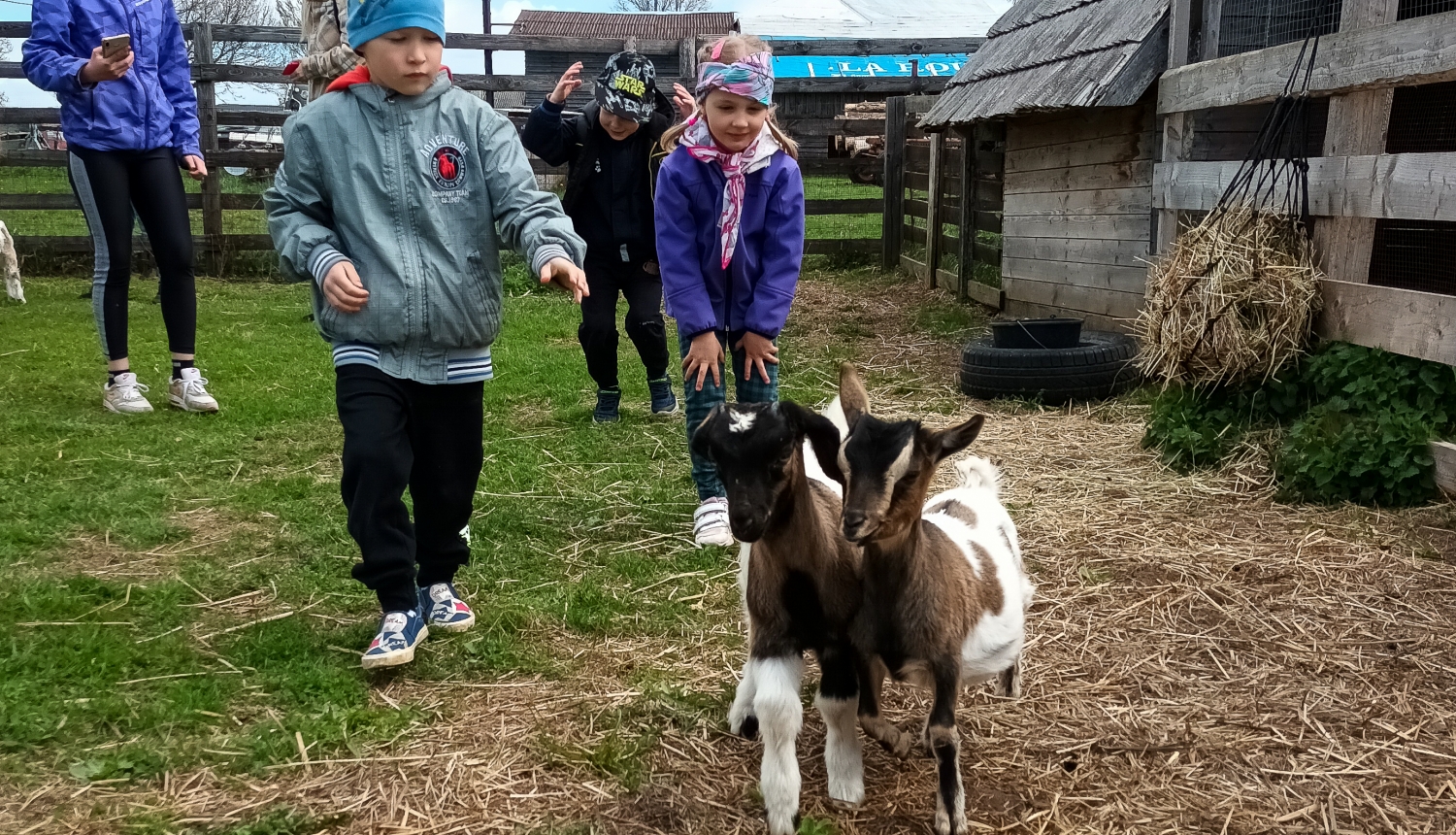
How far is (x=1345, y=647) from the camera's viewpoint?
4035 mm

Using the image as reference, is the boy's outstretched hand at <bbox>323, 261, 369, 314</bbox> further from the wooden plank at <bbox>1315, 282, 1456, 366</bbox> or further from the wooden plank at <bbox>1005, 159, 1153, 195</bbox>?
the wooden plank at <bbox>1005, 159, 1153, 195</bbox>

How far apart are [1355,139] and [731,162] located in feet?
10.7

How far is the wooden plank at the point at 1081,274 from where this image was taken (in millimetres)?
8508

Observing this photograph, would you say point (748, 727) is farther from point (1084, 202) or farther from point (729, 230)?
point (1084, 202)

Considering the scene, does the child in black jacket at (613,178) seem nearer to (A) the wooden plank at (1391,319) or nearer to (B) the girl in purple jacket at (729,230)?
(B) the girl in purple jacket at (729,230)

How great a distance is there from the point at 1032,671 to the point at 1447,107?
397 centimetres

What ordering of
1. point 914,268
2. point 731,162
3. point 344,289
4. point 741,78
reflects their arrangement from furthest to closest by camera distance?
point 914,268 → point 731,162 → point 741,78 → point 344,289

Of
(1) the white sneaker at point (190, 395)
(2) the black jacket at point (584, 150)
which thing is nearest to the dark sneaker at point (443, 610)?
(2) the black jacket at point (584, 150)

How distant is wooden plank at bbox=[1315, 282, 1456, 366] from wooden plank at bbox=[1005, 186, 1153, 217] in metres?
2.32

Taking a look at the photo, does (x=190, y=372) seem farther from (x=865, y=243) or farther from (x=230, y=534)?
(x=865, y=243)

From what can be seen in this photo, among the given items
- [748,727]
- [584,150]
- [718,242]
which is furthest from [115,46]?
[748,727]

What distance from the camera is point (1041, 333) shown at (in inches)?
315

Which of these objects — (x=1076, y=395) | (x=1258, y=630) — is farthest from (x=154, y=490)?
(x=1076, y=395)

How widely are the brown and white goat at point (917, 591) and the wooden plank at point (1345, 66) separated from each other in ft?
11.2
